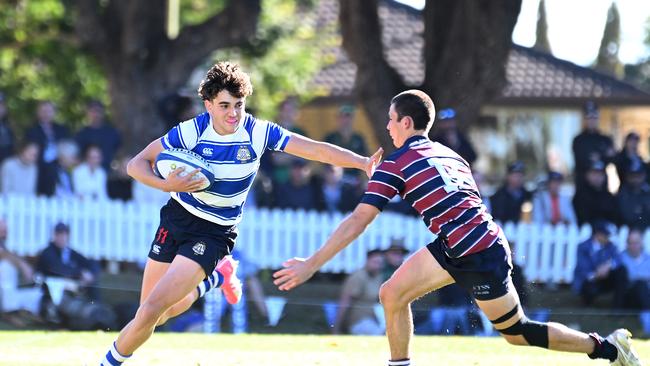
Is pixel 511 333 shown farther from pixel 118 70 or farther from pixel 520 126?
pixel 520 126

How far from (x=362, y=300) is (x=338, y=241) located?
261 inches

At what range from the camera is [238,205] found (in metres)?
7.74

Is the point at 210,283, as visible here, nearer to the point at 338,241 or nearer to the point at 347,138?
the point at 338,241

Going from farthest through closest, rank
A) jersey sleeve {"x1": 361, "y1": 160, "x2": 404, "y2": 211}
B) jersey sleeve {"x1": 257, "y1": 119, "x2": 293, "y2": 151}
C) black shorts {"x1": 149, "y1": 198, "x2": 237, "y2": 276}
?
jersey sleeve {"x1": 257, "y1": 119, "x2": 293, "y2": 151} → black shorts {"x1": 149, "y1": 198, "x2": 237, "y2": 276} → jersey sleeve {"x1": 361, "y1": 160, "x2": 404, "y2": 211}

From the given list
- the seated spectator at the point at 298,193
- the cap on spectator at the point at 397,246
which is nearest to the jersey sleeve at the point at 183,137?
the cap on spectator at the point at 397,246

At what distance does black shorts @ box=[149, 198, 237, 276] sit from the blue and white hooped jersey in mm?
60

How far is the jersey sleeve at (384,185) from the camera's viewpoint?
7047 millimetres

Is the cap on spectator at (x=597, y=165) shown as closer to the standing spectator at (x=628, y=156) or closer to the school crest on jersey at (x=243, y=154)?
the standing spectator at (x=628, y=156)

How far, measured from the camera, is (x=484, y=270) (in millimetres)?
7227

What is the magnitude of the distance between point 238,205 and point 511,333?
6.47 ft

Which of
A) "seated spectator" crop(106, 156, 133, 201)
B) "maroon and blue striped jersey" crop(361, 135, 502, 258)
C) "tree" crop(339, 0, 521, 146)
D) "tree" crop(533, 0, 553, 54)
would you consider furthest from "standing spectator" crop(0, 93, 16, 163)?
"tree" crop(533, 0, 553, 54)

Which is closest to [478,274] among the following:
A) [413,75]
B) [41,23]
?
[41,23]

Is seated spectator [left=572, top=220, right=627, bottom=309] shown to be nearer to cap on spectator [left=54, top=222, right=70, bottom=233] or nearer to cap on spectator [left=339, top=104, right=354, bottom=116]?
cap on spectator [left=339, top=104, right=354, bottom=116]

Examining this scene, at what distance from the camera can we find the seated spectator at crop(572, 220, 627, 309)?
45.1 ft
